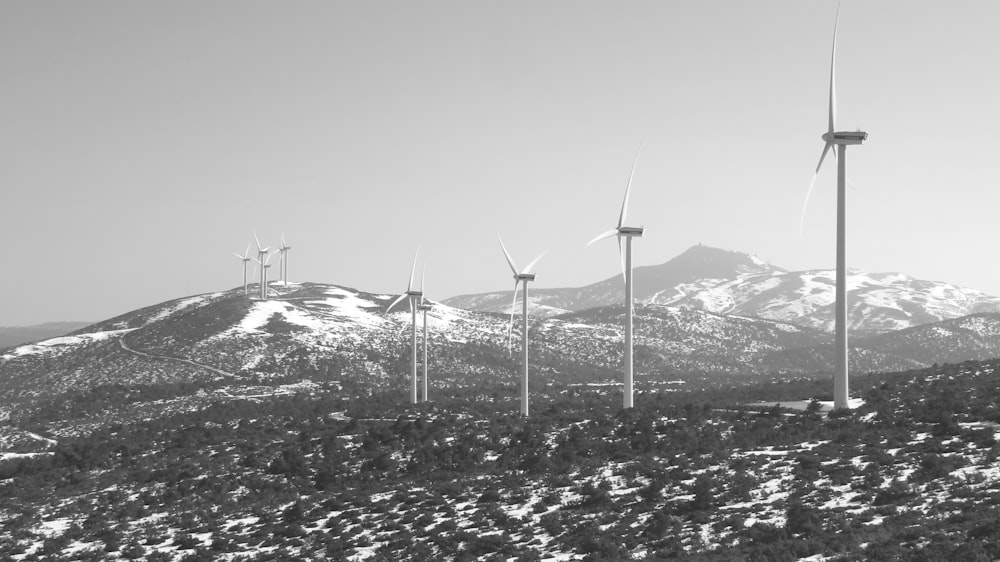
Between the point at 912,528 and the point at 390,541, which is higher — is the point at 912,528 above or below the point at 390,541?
above

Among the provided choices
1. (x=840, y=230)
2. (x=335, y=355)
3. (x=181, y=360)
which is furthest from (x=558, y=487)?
(x=181, y=360)

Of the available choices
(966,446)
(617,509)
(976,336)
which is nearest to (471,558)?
(617,509)

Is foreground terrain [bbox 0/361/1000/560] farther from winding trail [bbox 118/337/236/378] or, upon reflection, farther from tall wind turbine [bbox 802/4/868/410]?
winding trail [bbox 118/337/236/378]

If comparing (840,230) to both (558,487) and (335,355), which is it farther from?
(335,355)

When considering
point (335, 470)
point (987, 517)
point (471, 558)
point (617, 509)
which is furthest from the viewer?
point (335, 470)

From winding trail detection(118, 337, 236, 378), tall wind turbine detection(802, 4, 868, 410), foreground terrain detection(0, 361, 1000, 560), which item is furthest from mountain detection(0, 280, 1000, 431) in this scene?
tall wind turbine detection(802, 4, 868, 410)

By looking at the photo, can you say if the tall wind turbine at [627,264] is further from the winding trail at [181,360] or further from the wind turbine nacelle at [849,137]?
the winding trail at [181,360]

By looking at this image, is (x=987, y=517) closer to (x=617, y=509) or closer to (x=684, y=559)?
(x=684, y=559)

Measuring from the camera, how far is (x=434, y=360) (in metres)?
142

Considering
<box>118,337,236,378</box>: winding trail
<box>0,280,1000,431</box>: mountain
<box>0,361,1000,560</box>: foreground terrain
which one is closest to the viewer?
<box>0,361,1000,560</box>: foreground terrain

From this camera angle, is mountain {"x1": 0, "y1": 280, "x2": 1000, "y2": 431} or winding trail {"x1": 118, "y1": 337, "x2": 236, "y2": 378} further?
winding trail {"x1": 118, "y1": 337, "x2": 236, "y2": 378}

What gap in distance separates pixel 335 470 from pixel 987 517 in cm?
3287

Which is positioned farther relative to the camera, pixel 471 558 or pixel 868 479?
pixel 868 479

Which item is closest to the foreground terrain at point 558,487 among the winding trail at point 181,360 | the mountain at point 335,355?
the mountain at point 335,355
